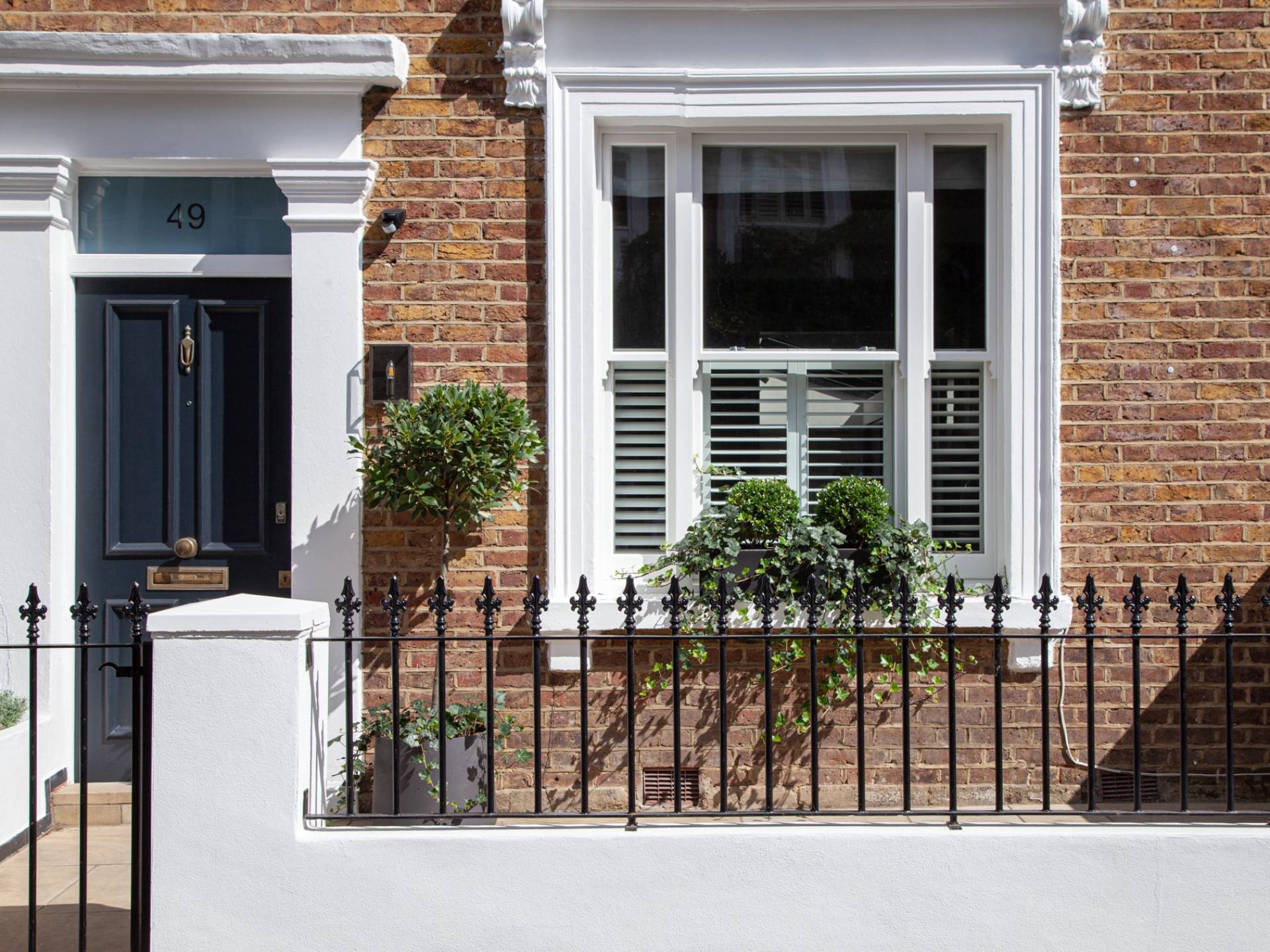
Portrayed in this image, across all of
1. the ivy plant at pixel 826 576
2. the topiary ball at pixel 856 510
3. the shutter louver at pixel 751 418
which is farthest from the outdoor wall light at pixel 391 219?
the topiary ball at pixel 856 510

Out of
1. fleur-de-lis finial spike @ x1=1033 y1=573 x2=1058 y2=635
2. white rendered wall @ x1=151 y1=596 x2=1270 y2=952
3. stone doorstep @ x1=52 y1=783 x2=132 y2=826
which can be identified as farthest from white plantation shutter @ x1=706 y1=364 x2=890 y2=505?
stone doorstep @ x1=52 y1=783 x2=132 y2=826

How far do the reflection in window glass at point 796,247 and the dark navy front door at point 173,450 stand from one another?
2074 mm

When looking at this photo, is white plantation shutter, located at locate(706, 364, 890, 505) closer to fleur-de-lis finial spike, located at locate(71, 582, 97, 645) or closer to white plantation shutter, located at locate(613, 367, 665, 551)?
white plantation shutter, located at locate(613, 367, 665, 551)

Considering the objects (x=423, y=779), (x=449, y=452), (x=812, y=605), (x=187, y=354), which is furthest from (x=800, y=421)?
(x=187, y=354)

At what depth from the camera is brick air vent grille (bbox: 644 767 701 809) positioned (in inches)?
192

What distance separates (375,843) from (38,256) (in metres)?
3.15

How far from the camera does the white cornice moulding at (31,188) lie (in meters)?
4.76

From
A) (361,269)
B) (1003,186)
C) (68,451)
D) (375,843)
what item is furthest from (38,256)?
(1003,186)

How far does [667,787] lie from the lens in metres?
4.89

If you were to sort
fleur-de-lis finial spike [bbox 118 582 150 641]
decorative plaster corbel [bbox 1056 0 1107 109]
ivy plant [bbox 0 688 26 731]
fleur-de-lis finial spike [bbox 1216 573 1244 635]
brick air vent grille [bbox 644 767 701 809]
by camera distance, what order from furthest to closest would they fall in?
brick air vent grille [bbox 644 767 701 809], decorative plaster corbel [bbox 1056 0 1107 109], ivy plant [bbox 0 688 26 731], fleur-de-lis finial spike [bbox 1216 573 1244 635], fleur-de-lis finial spike [bbox 118 582 150 641]

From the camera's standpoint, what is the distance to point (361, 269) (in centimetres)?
485

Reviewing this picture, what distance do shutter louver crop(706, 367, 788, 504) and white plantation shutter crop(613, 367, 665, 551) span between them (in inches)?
10.0

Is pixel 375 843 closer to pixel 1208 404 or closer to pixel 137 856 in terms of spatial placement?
pixel 137 856

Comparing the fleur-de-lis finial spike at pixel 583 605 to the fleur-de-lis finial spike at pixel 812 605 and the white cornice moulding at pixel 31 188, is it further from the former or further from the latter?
the white cornice moulding at pixel 31 188
